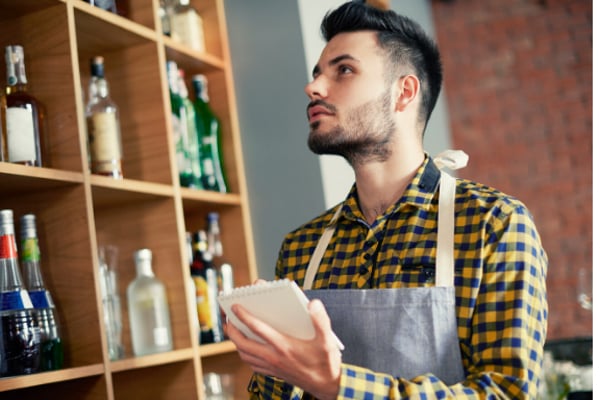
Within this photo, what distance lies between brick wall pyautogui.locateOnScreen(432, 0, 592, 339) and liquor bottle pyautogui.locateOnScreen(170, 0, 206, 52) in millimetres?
2144

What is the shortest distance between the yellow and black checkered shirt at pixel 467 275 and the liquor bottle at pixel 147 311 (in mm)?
462

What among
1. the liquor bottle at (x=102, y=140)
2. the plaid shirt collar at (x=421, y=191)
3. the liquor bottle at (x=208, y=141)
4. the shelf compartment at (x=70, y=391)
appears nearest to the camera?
the plaid shirt collar at (x=421, y=191)

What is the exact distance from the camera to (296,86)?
2.10 meters

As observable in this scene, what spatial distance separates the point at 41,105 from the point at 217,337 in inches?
30.4

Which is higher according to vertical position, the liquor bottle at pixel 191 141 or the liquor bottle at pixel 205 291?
the liquor bottle at pixel 191 141

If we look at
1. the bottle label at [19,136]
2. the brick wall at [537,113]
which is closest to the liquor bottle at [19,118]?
the bottle label at [19,136]

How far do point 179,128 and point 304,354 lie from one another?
1.18 metres

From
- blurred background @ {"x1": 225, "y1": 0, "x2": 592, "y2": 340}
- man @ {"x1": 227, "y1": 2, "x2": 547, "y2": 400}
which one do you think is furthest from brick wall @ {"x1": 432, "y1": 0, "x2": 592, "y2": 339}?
man @ {"x1": 227, "y1": 2, "x2": 547, "y2": 400}

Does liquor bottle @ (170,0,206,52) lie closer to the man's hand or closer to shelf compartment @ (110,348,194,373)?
shelf compartment @ (110,348,194,373)

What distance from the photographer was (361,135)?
4.72ft

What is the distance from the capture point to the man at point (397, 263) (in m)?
1.11

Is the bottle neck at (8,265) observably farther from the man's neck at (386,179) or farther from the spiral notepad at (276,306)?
the man's neck at (386,179)

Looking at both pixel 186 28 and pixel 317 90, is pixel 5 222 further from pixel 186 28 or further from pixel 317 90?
pixel 186 28

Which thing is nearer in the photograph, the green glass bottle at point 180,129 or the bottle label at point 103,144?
the bottle label at point 103,144
